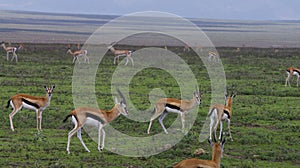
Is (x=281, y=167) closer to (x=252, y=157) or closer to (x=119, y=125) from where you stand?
(x=252, y=157)

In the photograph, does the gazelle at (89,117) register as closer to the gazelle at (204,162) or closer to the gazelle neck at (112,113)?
the gazelle neck at (112,113)

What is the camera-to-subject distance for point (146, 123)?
611 inches

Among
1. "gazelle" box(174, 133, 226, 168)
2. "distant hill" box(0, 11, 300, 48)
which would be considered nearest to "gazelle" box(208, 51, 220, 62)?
"distant hill" box(0, 11, 300, 48)

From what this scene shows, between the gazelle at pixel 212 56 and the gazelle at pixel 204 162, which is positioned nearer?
the gazelle at pixel 204 162

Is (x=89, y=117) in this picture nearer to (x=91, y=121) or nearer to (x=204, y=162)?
(x=91, y=121)

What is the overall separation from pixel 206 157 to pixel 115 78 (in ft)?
45.7

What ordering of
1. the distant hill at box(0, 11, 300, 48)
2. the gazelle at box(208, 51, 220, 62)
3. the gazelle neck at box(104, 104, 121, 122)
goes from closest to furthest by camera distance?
1. the gazelle neck at box(104, 104, 121, 122)
2. the gazelle at box(208, 51, 220, 62)
3. the distant hill at box(0, 11, 300, 48)

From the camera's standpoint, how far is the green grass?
11.9 meters

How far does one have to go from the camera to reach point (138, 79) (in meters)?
25.4

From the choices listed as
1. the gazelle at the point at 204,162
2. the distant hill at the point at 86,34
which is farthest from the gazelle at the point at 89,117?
the distant hill at the point at 86,34

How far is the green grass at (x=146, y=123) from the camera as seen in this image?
1188 centimetres

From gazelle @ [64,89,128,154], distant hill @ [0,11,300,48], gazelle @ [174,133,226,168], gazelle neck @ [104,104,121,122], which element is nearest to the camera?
gazelle @ [174,133,226,168]

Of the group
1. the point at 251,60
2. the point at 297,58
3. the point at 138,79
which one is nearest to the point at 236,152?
the point at 138,79

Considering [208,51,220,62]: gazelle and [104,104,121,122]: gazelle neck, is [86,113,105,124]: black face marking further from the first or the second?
[208,51,220,62]: gazelle
